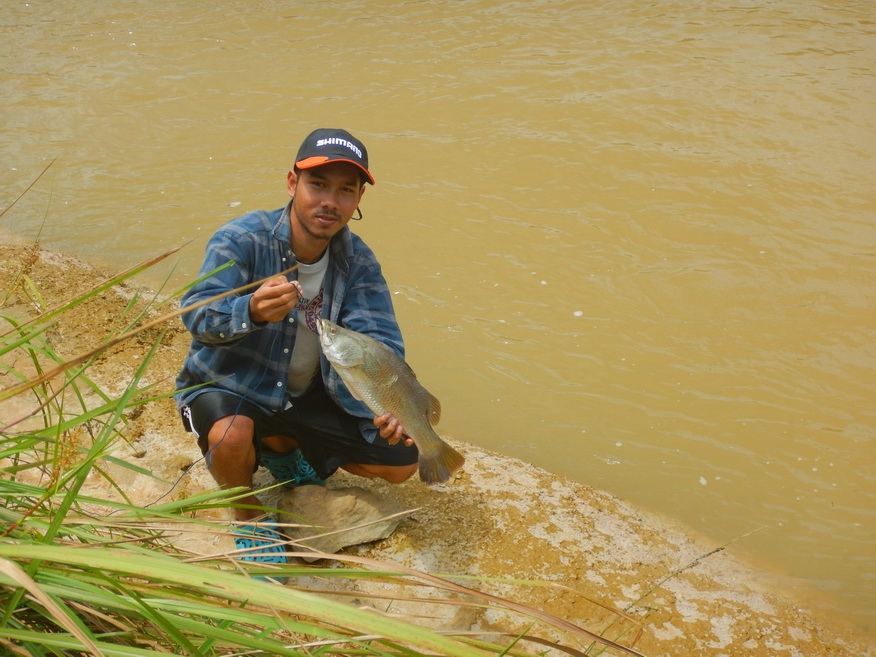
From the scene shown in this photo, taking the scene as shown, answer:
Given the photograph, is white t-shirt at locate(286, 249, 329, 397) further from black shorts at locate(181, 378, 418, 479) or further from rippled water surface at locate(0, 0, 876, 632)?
rippled water surface at locate(0, 0, 876, 632)

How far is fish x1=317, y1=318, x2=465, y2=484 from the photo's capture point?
2.97 metres

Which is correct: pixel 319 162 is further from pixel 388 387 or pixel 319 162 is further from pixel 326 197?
pixel 388 387

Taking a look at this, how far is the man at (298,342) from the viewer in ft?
10.8

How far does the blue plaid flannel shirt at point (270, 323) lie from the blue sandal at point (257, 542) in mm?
536

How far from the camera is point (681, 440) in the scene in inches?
202

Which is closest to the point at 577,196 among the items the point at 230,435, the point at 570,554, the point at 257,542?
the point at 570,554

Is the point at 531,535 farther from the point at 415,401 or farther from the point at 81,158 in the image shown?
the point at 81,158

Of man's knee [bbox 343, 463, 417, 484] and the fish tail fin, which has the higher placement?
the fish tail fin

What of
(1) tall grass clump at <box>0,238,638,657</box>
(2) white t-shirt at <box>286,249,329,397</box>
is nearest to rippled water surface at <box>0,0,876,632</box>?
(2) white t-shirt at <box>286,249,329,397</box>

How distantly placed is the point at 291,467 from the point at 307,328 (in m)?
0.70

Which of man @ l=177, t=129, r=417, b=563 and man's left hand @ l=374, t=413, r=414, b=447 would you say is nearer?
man's left hand @ l=374, t=413, r=414, b=447

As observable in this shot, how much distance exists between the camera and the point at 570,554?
3760mm

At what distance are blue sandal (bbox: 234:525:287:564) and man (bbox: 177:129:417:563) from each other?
0.03m

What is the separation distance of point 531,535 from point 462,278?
10.1 feet
